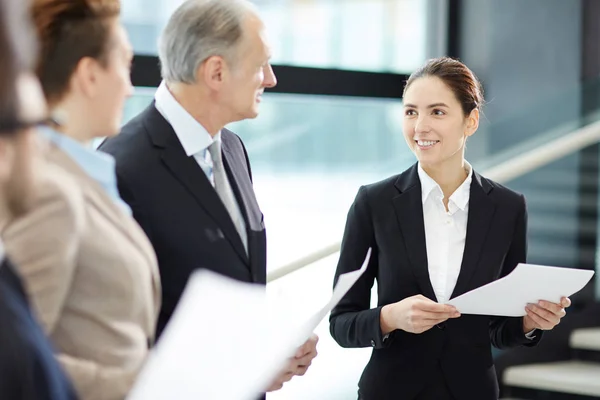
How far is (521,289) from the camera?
2.22 m

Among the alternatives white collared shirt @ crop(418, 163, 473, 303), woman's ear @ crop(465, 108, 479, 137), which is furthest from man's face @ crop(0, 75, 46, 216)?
woman's ear @ crop(465, 108, 479, 137)

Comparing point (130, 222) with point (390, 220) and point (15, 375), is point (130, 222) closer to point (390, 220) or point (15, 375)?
point (15, 375)

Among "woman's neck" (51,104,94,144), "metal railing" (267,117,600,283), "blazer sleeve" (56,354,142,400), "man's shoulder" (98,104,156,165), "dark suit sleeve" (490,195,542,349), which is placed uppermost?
"woman's neck" (51,104,94,144)

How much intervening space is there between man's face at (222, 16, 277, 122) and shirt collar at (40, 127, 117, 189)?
1.80ft

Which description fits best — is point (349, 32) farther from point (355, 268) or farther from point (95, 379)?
point (95, 379)

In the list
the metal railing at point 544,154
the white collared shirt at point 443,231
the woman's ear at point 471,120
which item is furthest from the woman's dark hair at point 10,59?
the metal railing at point 544,154

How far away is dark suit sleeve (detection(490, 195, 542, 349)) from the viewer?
252 centimetres

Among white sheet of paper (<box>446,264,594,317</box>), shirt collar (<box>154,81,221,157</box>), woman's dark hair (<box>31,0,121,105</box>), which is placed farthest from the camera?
white sheet of paper (<box>446,264,594,317</box>)

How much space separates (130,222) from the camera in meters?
1.53

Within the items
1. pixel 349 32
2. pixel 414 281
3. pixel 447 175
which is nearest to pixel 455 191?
pixel 447 175

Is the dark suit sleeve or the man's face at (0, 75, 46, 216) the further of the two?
the dark suit sleeve

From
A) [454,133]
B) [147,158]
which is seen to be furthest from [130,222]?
[454,133]

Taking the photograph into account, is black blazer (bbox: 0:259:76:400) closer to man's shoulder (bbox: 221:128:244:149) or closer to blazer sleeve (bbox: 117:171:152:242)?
blazer sleeve (bbox: 117:171:152:242)

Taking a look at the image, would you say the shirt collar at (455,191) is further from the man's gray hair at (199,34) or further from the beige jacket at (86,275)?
the beige jacket at (86,275)
